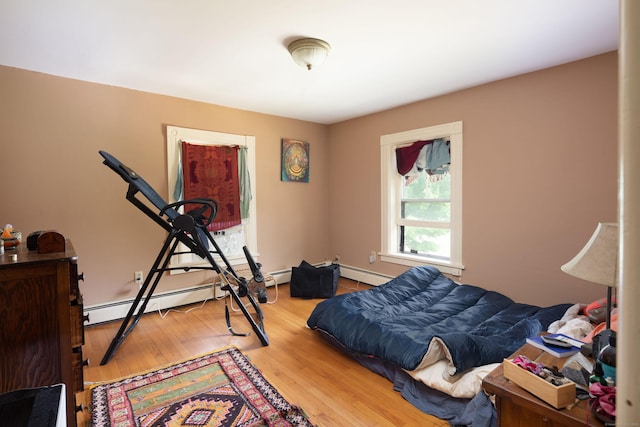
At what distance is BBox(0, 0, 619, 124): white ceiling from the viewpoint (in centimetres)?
197

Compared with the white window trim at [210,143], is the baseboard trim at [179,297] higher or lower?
lower

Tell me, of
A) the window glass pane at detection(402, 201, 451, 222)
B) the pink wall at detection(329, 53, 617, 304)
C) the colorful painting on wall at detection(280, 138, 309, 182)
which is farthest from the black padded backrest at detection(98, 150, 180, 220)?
the pink wall at detection(329, 53, 617, 304)

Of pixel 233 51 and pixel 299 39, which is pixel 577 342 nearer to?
pixel 299 39

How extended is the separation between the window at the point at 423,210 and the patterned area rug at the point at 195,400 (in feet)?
8.14

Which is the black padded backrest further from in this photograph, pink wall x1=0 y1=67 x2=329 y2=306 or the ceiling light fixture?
the ceiling light fixture

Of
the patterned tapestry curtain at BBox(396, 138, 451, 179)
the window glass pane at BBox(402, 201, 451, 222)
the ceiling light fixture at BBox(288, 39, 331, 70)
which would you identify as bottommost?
the window glass pane at BBox(402, 201, 451, 222)

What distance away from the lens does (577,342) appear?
1561 millimetres

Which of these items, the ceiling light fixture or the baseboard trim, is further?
the baseboard trim

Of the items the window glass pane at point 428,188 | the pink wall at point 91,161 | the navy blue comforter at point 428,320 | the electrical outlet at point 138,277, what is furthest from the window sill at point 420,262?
the electrical outlet at point 138,277

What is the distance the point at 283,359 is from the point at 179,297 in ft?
5.74

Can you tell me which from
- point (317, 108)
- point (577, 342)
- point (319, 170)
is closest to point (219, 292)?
point (319, 170)

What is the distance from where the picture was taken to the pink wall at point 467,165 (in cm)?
274

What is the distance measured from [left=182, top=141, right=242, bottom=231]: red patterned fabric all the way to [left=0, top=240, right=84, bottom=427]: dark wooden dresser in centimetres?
226

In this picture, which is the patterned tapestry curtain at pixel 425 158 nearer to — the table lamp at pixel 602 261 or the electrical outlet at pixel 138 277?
the table lamp at pixel 602 261
